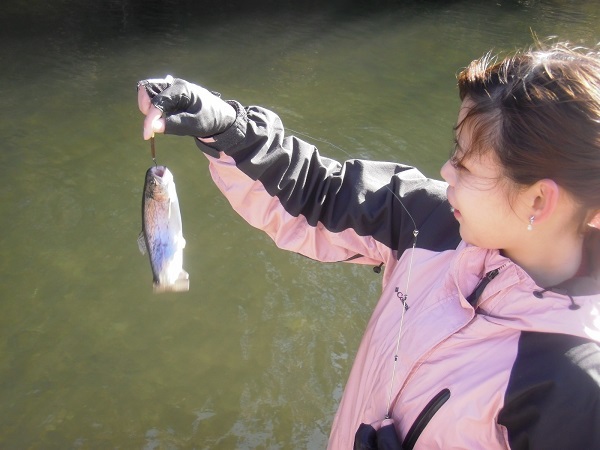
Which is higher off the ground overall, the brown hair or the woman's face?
the brown hair

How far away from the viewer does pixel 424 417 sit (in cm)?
153

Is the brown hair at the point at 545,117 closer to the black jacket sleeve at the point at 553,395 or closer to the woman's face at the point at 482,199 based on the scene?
the woman's face at the point at 482,199

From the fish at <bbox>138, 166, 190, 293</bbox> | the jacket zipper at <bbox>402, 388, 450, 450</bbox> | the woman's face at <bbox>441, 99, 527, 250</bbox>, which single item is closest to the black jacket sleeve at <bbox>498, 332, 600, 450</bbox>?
the jacket zipper at <bbox>402, 388, 450, 450</bbox>

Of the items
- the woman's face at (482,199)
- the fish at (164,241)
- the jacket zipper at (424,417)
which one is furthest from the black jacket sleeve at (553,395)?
the fish at (164,241)

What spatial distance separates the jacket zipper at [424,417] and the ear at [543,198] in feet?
1.48

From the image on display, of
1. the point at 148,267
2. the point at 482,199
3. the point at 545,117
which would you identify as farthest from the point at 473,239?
the point at 148,267

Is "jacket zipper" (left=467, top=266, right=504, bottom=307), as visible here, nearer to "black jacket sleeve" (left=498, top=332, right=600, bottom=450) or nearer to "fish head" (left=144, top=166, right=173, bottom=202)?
"black jacket sleeve" (left=498, top=332, right=600, bottom=450)

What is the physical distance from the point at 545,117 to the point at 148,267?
9.88 ft

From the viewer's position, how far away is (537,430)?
129 centimetres

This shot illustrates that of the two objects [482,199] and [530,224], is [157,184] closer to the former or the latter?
[482,199]

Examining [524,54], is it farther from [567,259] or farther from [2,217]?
[2,217]

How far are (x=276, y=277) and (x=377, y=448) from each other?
2.52 metres

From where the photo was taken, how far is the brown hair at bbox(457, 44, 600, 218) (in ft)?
4.39

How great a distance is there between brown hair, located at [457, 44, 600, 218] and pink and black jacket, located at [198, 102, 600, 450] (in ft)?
0.72
